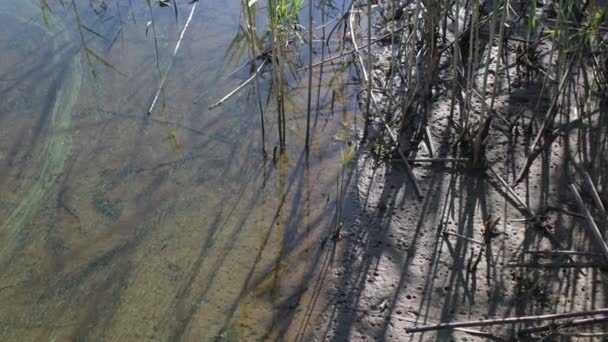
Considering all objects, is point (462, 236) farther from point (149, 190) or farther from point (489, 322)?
point (149, 190)

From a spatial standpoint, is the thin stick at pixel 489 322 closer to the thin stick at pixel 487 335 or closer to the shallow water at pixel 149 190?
the thin stick at pixel 487 335

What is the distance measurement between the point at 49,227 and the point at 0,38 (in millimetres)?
1576

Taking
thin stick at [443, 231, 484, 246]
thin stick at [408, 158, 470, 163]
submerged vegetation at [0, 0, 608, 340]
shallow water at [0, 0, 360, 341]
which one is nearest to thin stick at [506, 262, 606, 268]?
submerged vegetation at [0, 0, 608, 340]

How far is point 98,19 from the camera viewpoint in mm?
3779

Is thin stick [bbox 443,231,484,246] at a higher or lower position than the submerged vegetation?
lower

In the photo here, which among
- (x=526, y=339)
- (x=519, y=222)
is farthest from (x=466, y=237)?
(x=526, y=339)

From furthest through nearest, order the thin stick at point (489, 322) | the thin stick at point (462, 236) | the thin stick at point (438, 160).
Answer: the thin stick at point (438, 160)
the thin stick at point (462, 236)
the thin stick at point (489, 322)

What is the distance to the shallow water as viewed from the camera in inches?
85.7

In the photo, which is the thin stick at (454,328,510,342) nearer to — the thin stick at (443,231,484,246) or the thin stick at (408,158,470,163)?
the thin stick at (443,231,484,246)

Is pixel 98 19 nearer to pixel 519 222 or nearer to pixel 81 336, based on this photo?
pixel 81 336

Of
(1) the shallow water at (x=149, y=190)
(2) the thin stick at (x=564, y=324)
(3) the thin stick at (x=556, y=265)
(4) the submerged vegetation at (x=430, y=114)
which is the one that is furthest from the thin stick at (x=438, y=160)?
(2) the thin stick at (x=564, y=324)

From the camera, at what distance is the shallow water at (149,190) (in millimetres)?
2178

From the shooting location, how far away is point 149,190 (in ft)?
8.79

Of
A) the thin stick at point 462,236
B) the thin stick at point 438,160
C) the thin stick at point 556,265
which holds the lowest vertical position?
the thin stick at point 556,265
